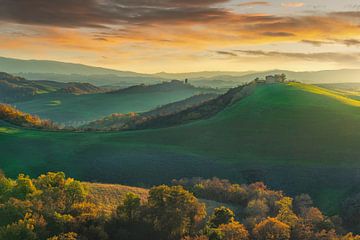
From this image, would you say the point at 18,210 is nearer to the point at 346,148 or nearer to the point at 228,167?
the point at 228,167

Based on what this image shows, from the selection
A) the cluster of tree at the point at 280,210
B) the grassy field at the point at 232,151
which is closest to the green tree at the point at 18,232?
the cluster of tree at the point at 280,210

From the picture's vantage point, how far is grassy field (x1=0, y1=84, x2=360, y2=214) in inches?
3233

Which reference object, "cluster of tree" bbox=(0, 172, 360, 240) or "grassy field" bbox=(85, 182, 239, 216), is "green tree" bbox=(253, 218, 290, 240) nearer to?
"cluster of tree" bbox=(0, 172, 360, 240)

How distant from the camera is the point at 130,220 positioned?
4881 cm

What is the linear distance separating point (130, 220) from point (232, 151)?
51183 mm

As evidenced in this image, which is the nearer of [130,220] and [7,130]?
[130,220]

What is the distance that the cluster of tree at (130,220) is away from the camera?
4341cm

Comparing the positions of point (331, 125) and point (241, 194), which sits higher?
point (331, 125)

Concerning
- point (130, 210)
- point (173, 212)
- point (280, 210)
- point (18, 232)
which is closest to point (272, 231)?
point (173, 212)

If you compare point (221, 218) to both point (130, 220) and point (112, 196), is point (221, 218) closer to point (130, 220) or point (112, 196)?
point (130, 220)

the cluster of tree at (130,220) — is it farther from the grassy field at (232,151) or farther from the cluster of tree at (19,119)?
the cluster of tree at (19,119)

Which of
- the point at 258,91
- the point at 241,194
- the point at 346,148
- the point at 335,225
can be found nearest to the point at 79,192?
the point at 241,194

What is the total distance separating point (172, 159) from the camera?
9325cm

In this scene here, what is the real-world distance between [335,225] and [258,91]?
99.9m
